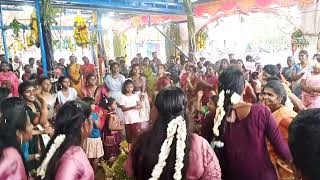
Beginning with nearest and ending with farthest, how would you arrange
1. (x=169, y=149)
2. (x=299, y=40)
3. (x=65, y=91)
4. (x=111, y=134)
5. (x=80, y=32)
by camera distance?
(x=169, y=149)
(x=111, y=134)
(x=65, y=91)
(x=80, y=32)
(x=299, y=40)

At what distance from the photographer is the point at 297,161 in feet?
3.71

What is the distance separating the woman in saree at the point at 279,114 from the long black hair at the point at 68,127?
4.32 feet

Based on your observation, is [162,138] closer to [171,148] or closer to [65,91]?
[171,148]

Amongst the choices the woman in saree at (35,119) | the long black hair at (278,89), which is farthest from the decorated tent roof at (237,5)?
the woman in saree at (35,119)

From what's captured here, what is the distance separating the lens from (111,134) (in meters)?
5.27

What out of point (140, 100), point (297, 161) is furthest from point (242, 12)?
point (297, 161)

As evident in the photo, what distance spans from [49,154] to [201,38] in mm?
10460

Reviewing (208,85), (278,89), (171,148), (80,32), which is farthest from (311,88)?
(80,32)

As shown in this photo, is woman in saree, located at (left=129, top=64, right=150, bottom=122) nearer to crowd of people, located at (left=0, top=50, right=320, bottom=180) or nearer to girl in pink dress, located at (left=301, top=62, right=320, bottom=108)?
girl in pink dress, located at (left=301, top=62, right=320, bottom=108)

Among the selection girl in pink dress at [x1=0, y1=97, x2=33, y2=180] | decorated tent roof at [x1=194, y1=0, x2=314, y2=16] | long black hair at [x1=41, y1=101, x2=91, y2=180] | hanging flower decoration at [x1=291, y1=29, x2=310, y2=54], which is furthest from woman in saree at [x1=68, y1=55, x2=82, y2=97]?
hanging flower decoration at [x1=291, y1=29, x2=310, y2=54]

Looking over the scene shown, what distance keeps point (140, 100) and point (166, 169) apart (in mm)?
4060

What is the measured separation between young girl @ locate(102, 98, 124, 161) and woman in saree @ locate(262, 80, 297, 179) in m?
2.82

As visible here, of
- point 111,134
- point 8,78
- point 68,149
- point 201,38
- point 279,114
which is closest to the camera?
point 68,149

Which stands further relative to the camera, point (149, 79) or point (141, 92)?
point (149, 79)
